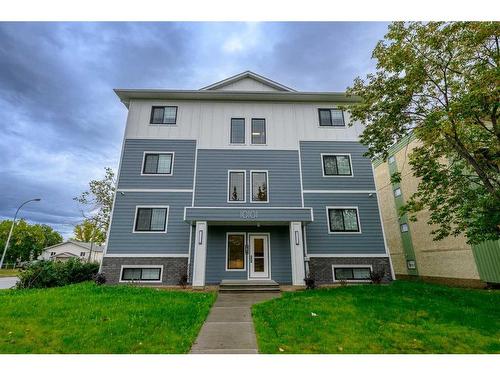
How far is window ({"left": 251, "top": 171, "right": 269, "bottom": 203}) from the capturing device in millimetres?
12594

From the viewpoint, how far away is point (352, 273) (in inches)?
459

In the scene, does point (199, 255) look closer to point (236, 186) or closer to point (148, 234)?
point (148, 234)

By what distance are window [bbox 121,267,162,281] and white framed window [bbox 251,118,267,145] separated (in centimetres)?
864

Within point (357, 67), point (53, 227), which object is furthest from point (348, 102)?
point (53, 227)

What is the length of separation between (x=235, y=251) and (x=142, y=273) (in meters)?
4.65

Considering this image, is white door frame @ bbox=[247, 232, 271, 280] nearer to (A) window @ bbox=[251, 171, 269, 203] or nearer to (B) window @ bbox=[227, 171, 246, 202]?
(A) window @ bbox=[251, 171, 269, 203]

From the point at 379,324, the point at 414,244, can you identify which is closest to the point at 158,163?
the point at 379,324

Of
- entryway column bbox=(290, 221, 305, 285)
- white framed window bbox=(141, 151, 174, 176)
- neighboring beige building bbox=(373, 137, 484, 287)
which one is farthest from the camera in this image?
neighboring beige building bbox=(373, 137, 484, 287)

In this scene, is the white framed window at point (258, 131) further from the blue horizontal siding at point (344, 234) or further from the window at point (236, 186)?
the blue horizontal siding at point (344, 234)

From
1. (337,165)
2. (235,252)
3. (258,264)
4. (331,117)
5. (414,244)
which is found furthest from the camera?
(414,244)


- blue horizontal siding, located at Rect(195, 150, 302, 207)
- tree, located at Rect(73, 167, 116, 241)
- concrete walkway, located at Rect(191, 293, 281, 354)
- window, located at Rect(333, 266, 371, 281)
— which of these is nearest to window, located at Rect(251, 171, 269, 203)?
blue horizontal siding, located at Rect(195, 150, 302, 207)

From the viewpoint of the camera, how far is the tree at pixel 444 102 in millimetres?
6875

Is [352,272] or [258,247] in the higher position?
[258,247]

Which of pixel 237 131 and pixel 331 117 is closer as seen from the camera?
pixel 237 131
